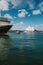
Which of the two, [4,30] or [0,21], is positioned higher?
[0,21]

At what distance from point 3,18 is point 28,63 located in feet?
313

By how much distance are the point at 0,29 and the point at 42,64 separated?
7922 cm

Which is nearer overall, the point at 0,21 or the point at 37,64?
the point at 37,64

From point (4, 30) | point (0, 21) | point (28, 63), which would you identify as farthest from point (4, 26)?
point (28, 63)

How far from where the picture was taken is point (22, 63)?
69.1 feet

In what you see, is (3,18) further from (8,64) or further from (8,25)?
(8,64)

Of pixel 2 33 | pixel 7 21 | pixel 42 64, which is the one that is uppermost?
pixel 7 21

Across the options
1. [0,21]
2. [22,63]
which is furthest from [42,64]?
[0,21]

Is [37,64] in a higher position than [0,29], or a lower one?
lower

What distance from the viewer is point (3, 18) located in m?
115

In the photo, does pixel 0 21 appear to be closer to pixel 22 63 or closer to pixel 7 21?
pixel 7 21

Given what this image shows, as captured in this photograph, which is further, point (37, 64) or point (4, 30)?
point (4, 30)

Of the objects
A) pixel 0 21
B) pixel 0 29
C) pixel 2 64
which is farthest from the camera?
pixel 0 21

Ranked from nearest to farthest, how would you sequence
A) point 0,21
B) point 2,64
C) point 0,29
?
1. point 2,64
2. point 0,29
3. point 0,21
